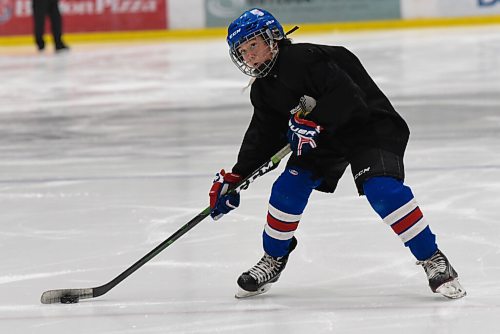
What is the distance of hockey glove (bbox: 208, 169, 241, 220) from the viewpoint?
2.66 metres

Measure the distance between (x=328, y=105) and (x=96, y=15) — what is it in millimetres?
9960

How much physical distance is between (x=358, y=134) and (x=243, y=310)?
0.51 metres

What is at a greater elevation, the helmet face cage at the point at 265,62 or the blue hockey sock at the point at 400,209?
the helmet face cage at the point at 265,62

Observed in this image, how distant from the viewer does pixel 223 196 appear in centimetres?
267

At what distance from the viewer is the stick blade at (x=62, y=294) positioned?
8.79 ft

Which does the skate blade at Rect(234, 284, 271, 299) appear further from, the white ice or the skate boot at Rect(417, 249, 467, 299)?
the skate boot at Rect(417, 249, 467, 299)

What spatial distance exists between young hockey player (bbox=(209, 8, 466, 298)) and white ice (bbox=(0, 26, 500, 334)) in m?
0.17

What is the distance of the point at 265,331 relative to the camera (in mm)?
2381

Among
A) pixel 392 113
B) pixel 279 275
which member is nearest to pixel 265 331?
pixel 279 275

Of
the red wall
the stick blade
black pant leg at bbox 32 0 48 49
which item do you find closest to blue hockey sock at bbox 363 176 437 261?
the stick blade

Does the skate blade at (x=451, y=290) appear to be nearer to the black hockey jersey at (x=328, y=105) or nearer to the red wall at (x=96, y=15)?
the black hockey jersey at (x=328, y=105)

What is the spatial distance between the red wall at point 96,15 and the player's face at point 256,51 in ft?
32.0

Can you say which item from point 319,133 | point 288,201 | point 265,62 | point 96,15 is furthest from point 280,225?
point 96,15

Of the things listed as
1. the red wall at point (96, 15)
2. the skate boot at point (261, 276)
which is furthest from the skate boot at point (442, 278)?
the red wall at point (96, 15)
